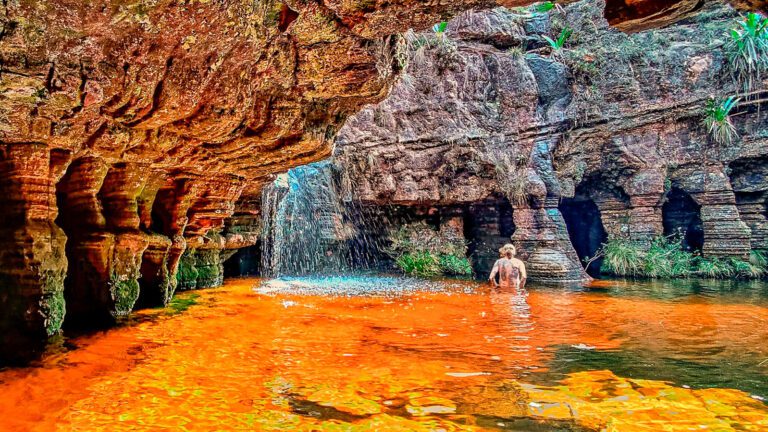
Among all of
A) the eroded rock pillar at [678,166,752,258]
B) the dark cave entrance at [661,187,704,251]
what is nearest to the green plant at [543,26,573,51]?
the eroded rock pillar at [678,166,752,258]

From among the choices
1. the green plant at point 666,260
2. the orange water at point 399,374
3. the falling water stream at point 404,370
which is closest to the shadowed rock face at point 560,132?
the green plant at point 666,260

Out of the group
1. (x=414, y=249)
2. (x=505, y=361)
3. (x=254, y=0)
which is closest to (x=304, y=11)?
(x=254, y=0)

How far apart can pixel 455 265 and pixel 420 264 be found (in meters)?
1.00

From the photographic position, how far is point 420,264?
1248 centimetres

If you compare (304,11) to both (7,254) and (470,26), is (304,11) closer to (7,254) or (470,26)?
(7,254)

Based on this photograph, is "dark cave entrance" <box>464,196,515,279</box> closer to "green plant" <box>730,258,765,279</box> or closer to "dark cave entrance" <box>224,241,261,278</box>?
"green plant" <box>730,258,765,279</box>

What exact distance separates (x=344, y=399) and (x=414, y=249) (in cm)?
1029

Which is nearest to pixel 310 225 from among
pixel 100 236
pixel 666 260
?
pixel 100 236

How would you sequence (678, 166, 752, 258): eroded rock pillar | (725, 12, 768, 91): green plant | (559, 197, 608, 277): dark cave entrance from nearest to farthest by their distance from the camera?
(725, 12, 768, 91): green plant → (678, 166, 752, 258): eroded rock pillar → (559, 197, 608, 277): dark cave entrance

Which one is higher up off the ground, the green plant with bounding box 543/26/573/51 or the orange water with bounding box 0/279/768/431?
the green plant with bounding box 543/26/573/51

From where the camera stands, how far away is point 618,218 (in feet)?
43.1

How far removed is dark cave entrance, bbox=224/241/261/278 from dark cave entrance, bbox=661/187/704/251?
39.7 feet

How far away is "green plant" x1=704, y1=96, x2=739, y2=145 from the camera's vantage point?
11.2 m

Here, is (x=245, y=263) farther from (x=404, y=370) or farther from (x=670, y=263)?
(x=670, y=263)
